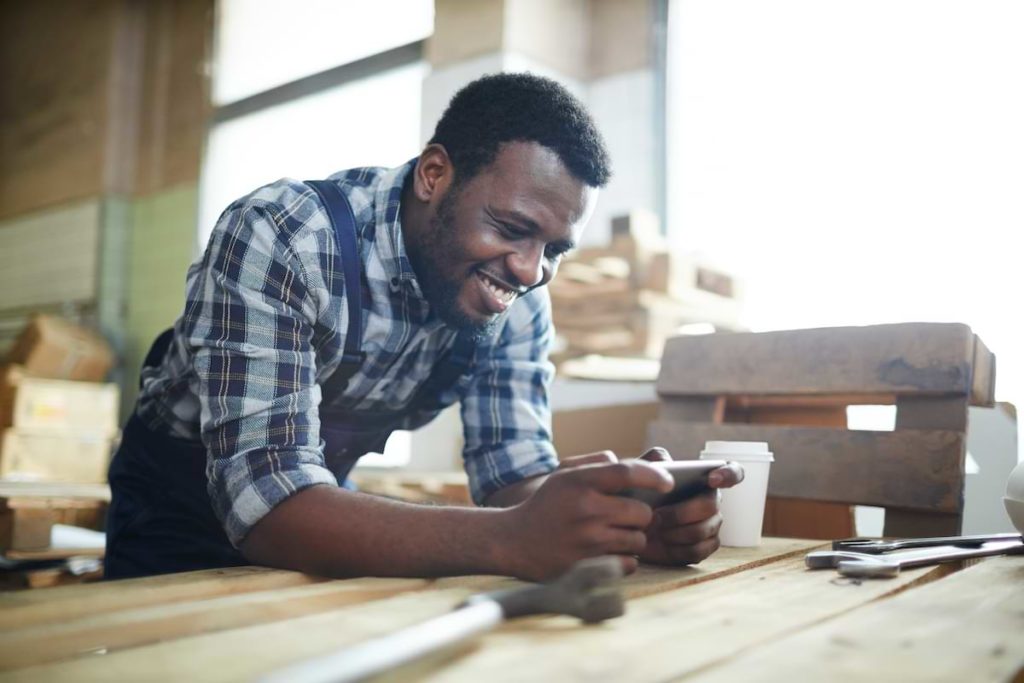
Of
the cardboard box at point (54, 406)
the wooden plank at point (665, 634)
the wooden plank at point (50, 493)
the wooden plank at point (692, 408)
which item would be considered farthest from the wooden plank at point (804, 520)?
the cardboard box at point (54, 406)

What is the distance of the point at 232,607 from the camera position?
2.68 feet

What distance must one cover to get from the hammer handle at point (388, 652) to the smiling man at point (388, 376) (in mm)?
357

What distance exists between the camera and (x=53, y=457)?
512 cm

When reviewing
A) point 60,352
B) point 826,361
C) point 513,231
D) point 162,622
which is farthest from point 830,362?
point 60,352

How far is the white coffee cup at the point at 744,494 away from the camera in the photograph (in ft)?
4.48

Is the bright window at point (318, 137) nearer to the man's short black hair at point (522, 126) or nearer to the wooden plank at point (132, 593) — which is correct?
the man's short black hair at point (522, 126)

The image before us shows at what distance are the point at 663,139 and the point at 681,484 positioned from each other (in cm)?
308

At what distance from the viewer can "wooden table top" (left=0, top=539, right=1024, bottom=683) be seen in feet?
2.07

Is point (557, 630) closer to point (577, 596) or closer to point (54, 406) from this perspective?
point (577, 596)

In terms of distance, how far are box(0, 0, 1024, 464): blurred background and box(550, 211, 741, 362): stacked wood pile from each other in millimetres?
11

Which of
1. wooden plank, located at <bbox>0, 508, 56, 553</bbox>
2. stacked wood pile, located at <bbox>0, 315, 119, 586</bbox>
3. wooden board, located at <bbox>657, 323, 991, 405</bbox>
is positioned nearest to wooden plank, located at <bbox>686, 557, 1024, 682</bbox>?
wooden board, located at <bbox>657, 323, 991, 405</bbox>

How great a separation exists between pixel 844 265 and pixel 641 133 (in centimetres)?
118

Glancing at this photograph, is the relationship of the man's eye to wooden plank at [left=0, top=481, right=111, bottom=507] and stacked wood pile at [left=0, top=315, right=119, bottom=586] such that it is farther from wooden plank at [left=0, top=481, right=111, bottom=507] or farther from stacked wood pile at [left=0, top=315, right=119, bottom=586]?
stacked wood pile at [left=0, top=315, right=119, bottom=586]

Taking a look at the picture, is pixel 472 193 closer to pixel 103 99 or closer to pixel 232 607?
pixel 232 607
